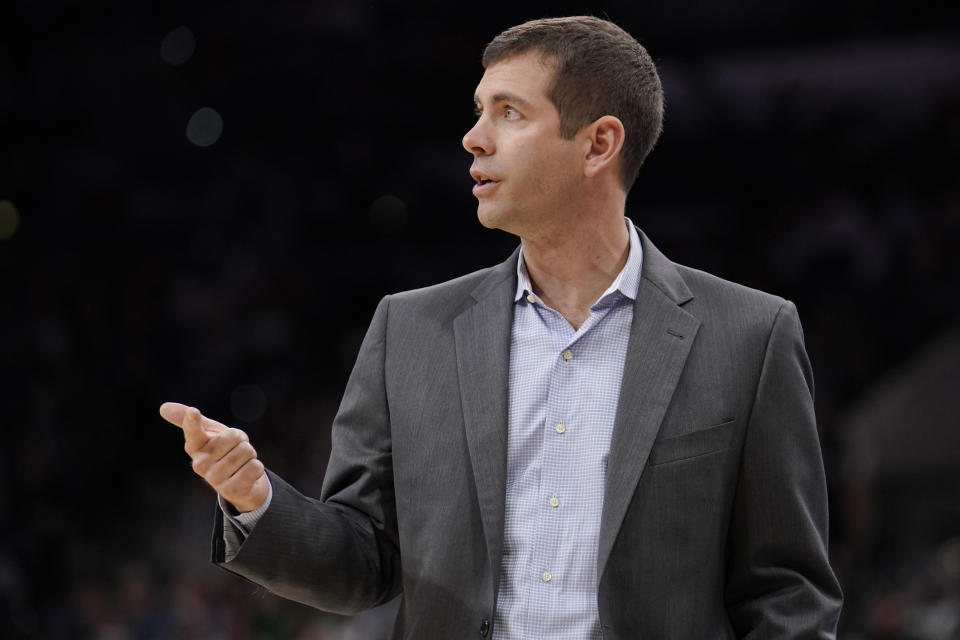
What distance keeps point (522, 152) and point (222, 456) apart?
642mm

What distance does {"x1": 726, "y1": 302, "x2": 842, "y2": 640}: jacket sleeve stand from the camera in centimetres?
180

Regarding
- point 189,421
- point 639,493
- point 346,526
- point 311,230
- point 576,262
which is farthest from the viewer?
point 311,230

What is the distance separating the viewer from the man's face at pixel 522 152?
191 centimetres

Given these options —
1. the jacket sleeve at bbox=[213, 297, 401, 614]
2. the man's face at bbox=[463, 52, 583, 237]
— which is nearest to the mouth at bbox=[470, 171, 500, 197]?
the man's face at bbox=[463, 52, 583, 237]

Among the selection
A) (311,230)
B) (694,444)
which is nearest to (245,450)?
(694,444)

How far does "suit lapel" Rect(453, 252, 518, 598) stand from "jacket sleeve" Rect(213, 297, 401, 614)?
0.15 m

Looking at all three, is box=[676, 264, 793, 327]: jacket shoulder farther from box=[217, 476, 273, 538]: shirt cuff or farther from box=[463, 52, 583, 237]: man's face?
box=[217, 476, 273, 538]: shirt cuff

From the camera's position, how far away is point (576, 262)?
1984mm

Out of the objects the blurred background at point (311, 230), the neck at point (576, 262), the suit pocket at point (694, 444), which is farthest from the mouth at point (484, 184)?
the blurred background at point (311, 230)

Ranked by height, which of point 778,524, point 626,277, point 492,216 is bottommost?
point 778,524

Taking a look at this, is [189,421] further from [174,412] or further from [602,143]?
[602,143]

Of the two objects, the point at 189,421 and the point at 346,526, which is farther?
the point at 346,526

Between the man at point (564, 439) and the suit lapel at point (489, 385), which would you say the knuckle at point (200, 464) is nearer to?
the man at point (564, 439)

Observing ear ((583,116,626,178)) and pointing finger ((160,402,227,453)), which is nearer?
pointing finger ((160,402,227,453))
